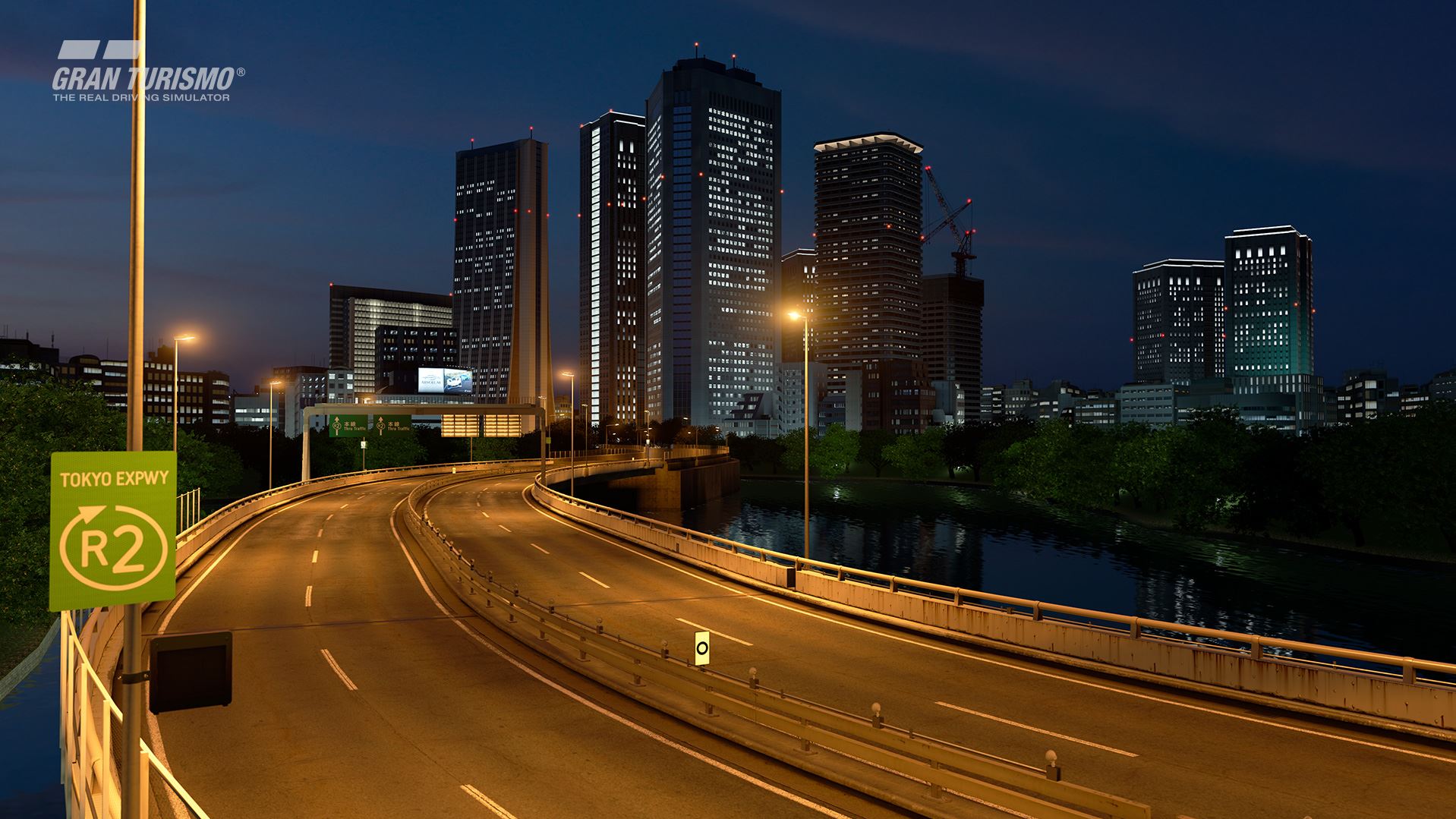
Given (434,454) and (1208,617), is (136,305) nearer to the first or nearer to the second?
(1208,617)

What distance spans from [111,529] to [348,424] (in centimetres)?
7894

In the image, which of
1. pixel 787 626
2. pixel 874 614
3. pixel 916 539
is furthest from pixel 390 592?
pixel 916 539

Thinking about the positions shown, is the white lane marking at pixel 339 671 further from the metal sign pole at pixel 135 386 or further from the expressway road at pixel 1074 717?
the metal sign pole at pixel 135 386

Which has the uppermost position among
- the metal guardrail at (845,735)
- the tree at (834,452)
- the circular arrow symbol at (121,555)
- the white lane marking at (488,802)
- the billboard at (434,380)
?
the billboard at (434,380)

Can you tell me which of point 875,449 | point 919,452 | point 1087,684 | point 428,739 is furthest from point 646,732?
point 875,449

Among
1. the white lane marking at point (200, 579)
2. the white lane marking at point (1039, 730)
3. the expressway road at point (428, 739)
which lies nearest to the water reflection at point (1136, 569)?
the white lane marking at point (1039, 730)

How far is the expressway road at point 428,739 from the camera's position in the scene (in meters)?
13.6

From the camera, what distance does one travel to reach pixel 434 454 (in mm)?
159500

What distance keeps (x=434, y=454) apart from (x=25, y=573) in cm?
12481

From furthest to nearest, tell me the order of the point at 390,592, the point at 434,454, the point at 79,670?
the point at 434,454 < the point at 390,592 < the point at 79,670

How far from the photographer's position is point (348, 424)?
82.1 metres

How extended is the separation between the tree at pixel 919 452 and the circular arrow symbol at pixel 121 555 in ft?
539

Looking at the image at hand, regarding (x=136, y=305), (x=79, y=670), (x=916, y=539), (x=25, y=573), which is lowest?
(x=916, y=539)

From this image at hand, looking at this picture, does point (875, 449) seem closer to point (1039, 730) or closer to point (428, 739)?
point (1039, 730)
